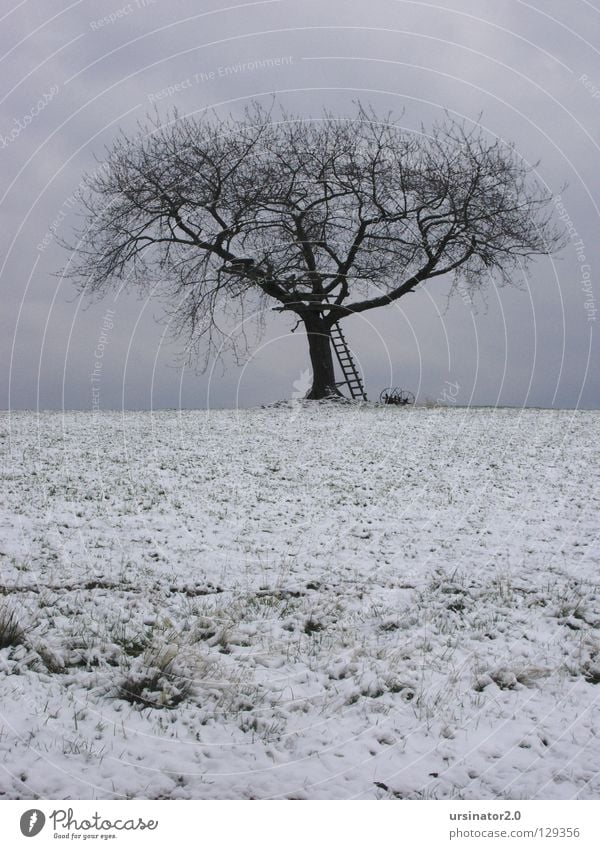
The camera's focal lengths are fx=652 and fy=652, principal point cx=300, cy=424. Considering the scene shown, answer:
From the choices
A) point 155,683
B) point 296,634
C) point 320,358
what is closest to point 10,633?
point 155,683

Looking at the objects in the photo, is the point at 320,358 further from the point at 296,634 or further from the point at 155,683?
the point at 155,683

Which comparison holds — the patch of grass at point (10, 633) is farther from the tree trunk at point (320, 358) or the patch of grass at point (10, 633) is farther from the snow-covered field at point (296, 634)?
the tree trunk at point (320, 358)

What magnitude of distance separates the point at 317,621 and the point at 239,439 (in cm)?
1150

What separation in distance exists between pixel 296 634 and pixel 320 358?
23784 millimetres

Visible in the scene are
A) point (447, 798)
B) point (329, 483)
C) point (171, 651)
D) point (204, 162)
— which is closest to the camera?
point (447, 798)

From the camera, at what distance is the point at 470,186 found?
25969 mm

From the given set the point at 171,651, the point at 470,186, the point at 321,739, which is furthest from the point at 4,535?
the point at 470,186

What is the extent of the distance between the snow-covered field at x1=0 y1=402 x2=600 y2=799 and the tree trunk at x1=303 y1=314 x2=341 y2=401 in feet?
53.3

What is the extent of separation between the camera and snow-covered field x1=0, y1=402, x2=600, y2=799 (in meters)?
4.16

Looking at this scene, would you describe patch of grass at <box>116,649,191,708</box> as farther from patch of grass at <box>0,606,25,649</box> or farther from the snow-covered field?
patch of grass at <box>0,606,25,649</box>

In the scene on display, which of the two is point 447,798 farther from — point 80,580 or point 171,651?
point 80,580

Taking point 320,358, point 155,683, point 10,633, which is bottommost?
point 155,683

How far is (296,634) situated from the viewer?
6098 millimetres

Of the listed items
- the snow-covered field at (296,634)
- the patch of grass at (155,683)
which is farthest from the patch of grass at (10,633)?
the patch of grass at (155,683)
